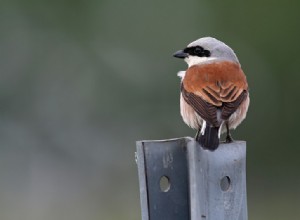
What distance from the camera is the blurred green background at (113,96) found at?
364 inches

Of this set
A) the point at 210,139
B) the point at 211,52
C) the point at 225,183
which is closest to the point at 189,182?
the point at 225,183

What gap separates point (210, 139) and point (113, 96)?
7133 mm

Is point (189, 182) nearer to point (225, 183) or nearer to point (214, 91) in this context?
point (225, 183)

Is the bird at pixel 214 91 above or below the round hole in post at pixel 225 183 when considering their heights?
above

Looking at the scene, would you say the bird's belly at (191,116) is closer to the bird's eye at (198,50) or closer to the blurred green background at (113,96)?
the bird's eye at (198,50)

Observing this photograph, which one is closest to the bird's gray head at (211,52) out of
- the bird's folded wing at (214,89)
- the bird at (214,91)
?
the bird at (214,91)

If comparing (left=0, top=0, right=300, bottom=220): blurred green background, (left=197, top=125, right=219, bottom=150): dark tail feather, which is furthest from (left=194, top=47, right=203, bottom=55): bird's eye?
(left=0, top=0, right=300, bottom=220): blurred green background

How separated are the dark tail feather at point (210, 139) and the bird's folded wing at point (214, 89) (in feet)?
0.45

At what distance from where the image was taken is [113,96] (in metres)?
11.3

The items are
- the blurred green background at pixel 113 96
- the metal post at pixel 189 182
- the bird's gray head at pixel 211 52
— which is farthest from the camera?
the blurred green background at pixel 113 96

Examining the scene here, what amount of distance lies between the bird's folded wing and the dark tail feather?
0.14 metres

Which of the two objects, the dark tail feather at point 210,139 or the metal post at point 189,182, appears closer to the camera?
the metal post at point 189,182

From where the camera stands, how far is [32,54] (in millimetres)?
12359

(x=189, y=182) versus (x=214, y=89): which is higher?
(x=214, y=89)
